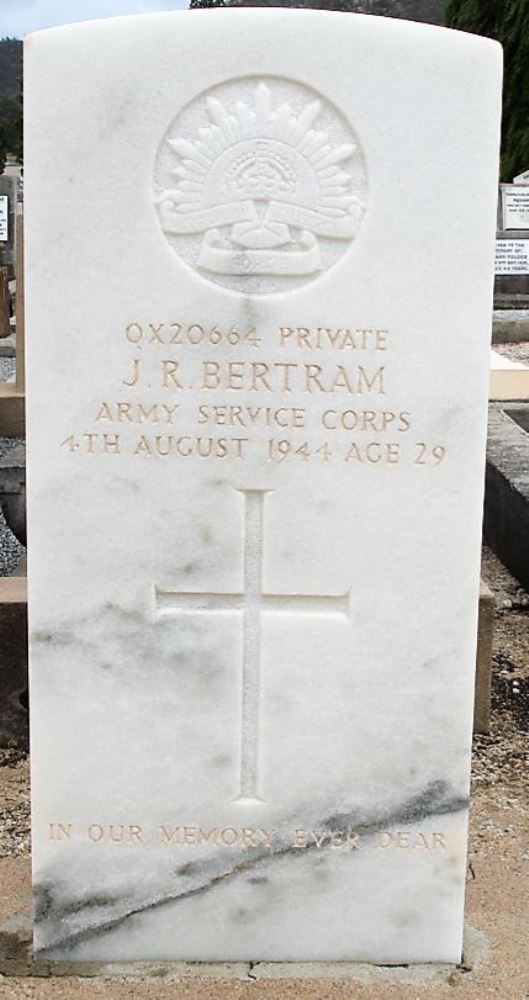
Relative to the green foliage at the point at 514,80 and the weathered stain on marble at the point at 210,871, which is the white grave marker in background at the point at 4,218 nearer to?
the green foliage at the point at 514,80

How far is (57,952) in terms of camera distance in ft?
7.83

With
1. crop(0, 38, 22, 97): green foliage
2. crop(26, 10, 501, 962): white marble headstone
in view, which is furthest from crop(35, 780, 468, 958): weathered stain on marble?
crop(0, 38, 22, 97): green foliage

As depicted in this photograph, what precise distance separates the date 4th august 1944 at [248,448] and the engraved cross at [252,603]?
98 millimetres

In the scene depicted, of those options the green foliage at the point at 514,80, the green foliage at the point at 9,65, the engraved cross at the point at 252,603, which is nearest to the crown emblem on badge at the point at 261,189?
the engraved cross at the point at 252,603

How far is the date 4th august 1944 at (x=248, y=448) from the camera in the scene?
219cm

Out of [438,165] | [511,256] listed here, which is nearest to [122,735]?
[438,165]

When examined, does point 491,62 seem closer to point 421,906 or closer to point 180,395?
point 180,395

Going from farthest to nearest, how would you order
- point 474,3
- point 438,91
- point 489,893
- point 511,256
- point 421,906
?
point 474,3 → point 511,256 → point 489,893 → point 421,906 → point 438,91

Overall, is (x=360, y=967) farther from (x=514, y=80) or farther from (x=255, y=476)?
(x=514, y=80)

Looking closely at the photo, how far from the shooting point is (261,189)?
82.4 inches

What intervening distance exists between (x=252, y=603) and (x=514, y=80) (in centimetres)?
2659

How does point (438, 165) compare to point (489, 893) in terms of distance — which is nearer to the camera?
point (438, 165)

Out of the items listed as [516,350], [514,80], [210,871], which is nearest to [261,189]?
[210,871]

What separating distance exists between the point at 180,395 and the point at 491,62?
844 millimetres
